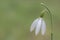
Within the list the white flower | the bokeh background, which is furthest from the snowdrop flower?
the bokeh background

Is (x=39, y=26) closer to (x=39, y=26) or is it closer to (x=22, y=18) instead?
(x=39, y=26)

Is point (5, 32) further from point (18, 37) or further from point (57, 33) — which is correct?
point (57, 33)

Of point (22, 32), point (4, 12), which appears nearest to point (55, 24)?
point (22, 32)

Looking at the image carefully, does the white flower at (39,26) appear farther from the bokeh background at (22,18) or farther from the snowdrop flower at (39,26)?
the bokeh background at (22,18)

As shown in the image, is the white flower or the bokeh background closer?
the white flower

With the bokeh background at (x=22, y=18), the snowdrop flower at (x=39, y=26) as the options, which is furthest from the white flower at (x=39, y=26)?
the bokeh background at (x=22, y=18)

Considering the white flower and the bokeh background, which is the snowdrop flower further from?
the bokeh background

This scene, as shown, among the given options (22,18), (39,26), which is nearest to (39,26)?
(39,26)

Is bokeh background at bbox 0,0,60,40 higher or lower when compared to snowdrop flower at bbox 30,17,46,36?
higher

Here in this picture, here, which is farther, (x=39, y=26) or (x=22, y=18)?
(x=22, y=18)
